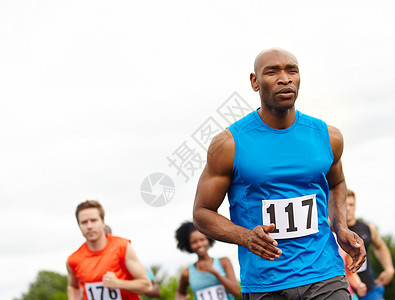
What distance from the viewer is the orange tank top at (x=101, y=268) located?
7.12 m

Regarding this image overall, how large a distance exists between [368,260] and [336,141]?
511 cm

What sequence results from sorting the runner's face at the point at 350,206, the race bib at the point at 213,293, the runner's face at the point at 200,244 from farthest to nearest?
the runner's face at the point at 350,206, the runner's face at the point at 200,244, the race bib at the point at 213,293

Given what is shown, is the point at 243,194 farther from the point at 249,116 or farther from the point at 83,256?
the point at 83,256

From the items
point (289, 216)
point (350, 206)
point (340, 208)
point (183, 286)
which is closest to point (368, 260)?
point (350, 206)

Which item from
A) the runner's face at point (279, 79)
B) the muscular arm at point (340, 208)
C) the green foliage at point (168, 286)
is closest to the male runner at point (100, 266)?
the muscular arm at point (340, 208)

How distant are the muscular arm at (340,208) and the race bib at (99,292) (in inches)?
133

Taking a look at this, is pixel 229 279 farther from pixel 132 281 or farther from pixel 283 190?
pixel 283 190

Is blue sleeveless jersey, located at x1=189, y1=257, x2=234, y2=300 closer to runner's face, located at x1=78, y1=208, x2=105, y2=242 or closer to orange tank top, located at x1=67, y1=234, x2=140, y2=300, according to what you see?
orange tank top, located at x1=67, y1=234, x2=140, y2=300

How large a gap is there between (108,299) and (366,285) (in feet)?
12.4

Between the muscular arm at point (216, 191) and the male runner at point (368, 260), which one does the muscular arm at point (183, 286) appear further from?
the muscular arm at point (216, 191)

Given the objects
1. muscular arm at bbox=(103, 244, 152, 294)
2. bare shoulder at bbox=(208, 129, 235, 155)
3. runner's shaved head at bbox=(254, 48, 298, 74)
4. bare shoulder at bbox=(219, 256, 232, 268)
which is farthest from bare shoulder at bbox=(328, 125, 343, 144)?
bare shoulder at bbox=(219, 256, 232, 268)

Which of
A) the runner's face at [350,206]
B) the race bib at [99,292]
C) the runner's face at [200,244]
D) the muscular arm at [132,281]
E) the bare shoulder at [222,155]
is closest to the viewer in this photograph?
the bare shoulder at [222,155]

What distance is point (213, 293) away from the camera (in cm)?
813

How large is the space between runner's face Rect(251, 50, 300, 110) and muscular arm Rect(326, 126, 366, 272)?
47 centimetres
